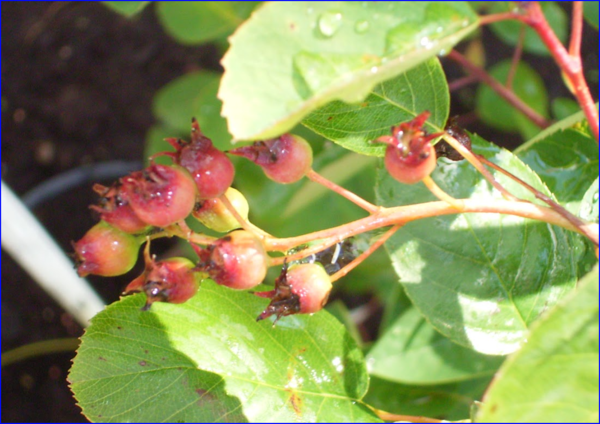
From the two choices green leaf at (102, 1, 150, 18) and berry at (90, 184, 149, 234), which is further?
green leaf at (102, 1, 150, 18)

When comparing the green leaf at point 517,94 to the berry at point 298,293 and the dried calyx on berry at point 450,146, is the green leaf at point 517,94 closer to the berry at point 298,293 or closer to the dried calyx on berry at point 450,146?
the dried calyx on berry at point 450,146

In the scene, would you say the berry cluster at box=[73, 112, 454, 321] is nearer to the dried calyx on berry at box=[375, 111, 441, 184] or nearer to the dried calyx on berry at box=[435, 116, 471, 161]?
the dried calyx on berry at box=[375, 111, 441, 184]

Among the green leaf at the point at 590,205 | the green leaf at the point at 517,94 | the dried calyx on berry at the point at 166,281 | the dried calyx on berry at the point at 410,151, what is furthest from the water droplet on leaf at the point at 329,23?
the green leaf at the point at 517,94

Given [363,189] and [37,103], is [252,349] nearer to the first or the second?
[363,189]

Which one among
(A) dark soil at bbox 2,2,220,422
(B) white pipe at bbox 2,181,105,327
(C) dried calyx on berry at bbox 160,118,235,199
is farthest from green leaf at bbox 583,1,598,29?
(A) dark soil at bbox 2,2,220,422

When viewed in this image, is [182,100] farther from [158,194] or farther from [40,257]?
[158,194]

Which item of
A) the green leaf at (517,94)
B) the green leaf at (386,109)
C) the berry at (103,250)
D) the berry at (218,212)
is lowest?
the green leaf at (517,94)
